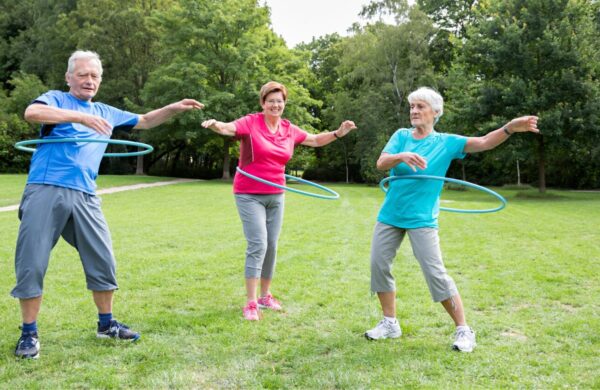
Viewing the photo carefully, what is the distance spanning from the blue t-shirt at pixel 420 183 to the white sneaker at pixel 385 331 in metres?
0.84

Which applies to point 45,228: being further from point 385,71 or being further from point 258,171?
point 385,71

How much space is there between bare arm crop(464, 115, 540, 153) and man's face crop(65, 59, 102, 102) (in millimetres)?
2807

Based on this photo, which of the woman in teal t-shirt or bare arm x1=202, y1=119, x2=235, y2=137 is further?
bare arm x1=202, y1=119, x2=235, y2=137

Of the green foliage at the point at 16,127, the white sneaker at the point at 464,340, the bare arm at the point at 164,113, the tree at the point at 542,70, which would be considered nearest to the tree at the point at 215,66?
the green foliage at the point at 16,127

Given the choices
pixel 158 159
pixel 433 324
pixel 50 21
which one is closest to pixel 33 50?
pixel 50 21

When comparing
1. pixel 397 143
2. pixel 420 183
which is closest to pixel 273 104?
pixel 397 143

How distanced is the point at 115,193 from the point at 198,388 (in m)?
19.2

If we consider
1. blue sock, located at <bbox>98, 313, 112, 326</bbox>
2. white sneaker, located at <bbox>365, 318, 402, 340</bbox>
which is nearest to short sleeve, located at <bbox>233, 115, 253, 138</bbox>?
blue sock, located at <bbox>98, 313, 112, 326</bbox>

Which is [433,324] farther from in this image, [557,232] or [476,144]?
[557,232]

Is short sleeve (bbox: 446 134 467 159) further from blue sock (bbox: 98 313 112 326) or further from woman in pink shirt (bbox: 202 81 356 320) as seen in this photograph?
blue sock (bbox: 98 313 112 326)

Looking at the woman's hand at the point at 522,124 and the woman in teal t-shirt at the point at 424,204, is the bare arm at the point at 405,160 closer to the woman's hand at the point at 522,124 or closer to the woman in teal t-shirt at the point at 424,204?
the woman in teal t-shirt at the point at 424,204

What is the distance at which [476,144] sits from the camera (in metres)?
4.00

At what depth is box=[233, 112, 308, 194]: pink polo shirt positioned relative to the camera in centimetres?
476

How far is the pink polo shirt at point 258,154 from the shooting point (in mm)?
4762
